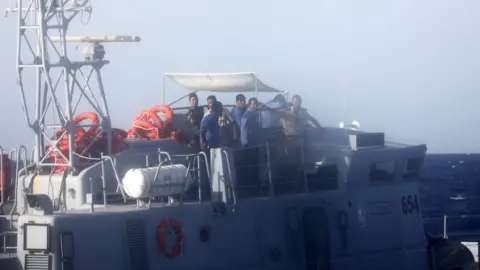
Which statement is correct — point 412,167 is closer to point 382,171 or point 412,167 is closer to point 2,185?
point 382,171

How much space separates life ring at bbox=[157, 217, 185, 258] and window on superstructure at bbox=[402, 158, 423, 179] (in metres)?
6.00

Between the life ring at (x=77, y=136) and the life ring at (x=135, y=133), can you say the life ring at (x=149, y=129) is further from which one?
the life ring at (x=77, y=136)

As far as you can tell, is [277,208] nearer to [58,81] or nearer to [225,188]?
[225,188]

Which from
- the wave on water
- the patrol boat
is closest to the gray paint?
the patrol boat

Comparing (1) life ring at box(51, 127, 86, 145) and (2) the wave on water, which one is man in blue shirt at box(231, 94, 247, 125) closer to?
(1) life ring at box(51, 127, 86, 145)

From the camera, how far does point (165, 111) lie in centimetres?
1955

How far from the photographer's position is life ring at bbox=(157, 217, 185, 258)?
16844mm

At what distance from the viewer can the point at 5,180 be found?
767 inches

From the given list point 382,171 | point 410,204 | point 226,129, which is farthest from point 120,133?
Answer: point 410,204

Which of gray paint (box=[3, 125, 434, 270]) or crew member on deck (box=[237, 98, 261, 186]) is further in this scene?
crew member on deck (box=[237, 98, 261, 186])

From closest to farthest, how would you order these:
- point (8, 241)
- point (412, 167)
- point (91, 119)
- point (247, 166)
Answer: point (8, 241) < point (247, 166) < point (91, 119) < point (412, 167)

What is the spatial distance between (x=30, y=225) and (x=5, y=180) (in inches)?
155

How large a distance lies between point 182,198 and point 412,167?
6.17 meters

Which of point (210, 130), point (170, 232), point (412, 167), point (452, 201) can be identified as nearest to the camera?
point (170, 232)
